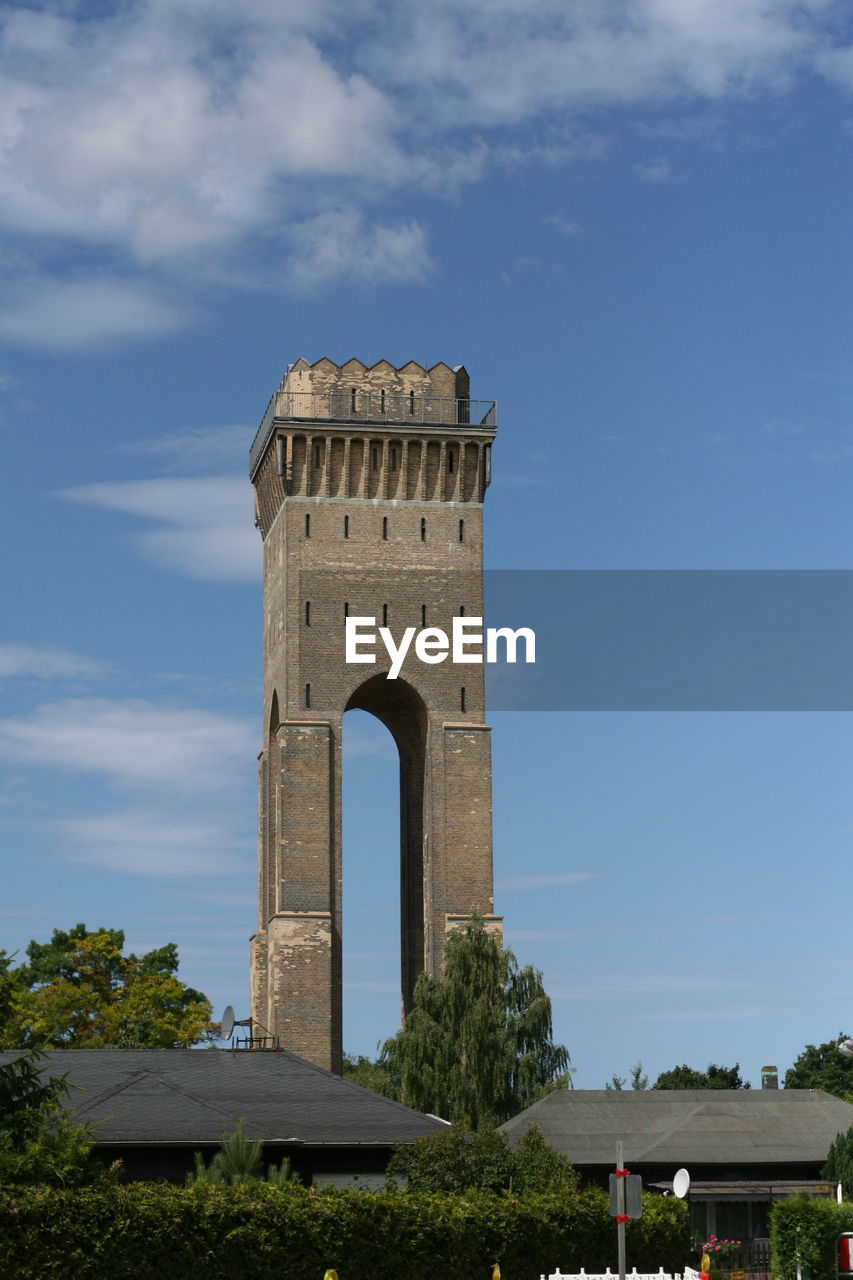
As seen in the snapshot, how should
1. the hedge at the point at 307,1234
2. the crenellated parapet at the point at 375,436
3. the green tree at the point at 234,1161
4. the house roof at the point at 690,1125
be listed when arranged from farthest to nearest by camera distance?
the crenellated parapet at the point at 375,436 < the house roof at the point at 690,1125 < the green tree at the point at 234,1161 < the hedge at the point at 307,1234

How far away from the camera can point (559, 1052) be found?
62156 mm

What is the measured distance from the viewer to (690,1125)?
46031 mm

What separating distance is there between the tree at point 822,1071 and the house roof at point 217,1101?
58.2m

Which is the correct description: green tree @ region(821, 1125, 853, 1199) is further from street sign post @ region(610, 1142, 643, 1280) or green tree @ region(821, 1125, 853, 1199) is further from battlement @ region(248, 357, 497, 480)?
battlement @ region(248, 357, 497, 480)

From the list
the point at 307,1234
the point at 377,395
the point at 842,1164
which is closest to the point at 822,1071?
the point at 377,395

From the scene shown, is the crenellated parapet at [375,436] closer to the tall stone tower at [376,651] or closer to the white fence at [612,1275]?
the tall stone tower at [376,651]

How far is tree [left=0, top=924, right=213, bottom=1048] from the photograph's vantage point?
69.6m

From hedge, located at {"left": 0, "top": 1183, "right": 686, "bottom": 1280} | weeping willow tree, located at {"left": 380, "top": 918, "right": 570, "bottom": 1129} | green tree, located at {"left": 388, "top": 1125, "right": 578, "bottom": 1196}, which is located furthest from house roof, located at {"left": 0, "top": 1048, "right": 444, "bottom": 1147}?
weeping willow tree, located at {"left": 380, "top": 918, "right": 570, "bottom": 1129}

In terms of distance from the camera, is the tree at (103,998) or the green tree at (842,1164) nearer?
the green tree at (842,1164)

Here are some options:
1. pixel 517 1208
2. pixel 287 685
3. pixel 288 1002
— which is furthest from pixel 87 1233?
pixel 287 685

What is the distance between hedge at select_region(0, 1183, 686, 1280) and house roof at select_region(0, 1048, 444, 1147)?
24.2 feet

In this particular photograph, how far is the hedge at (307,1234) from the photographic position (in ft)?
85.9

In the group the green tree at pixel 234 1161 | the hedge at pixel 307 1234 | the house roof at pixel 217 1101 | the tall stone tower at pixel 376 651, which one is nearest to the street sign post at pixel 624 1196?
the hedge at pixel 307 1234

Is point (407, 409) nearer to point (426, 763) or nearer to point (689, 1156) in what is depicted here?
→ point (426, 763)
